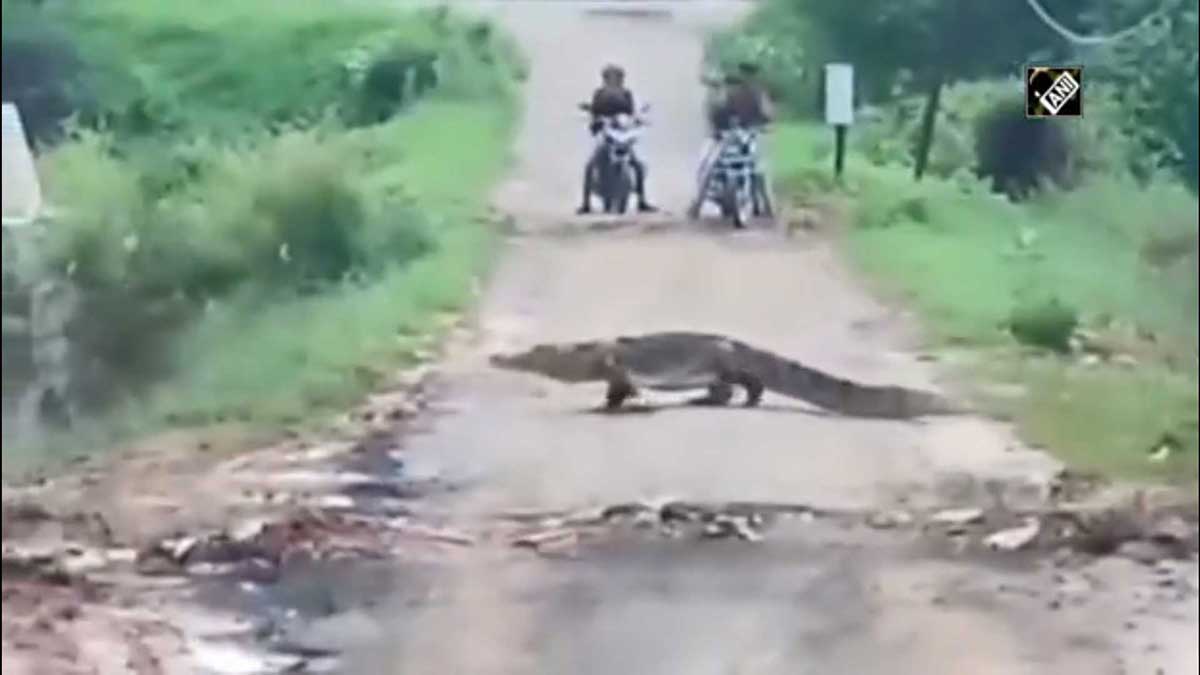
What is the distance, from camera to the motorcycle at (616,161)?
4.69 ft

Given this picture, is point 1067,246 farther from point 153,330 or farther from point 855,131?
point 153,330

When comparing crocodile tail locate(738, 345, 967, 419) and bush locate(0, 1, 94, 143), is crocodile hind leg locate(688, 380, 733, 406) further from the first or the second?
bush locate(0, 1, 94, 143)

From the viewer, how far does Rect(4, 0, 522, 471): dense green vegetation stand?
1.41m

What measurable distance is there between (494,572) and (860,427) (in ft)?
0.97

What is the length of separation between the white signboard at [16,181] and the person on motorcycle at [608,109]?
402mm

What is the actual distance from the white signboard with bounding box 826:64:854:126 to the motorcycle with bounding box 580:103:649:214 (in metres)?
0.14

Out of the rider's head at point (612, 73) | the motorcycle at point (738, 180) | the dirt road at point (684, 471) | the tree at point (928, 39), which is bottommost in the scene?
the dirt road at point (684, 471)

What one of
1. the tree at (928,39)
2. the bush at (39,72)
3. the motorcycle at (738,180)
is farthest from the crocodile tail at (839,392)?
the bush at (39,72)

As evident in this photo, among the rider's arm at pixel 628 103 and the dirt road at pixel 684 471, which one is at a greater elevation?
the rider's arm at pixel 628 103

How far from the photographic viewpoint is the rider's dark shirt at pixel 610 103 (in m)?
1.43

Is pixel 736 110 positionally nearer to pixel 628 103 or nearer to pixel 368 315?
pixel 628 103

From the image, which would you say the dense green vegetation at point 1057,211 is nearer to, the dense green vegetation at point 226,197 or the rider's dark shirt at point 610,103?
the rider's dark shirt at point 610,103

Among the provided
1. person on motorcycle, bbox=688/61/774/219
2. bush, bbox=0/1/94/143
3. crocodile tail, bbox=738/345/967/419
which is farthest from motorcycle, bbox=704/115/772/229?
bush, bbox=0/1/94/143

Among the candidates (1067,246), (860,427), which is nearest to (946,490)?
(860,427)
